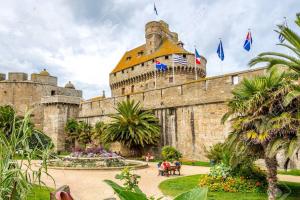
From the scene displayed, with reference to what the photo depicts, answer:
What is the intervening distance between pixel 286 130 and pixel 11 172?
24.9ft

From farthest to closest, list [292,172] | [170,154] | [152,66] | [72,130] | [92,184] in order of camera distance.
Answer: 1. [152,66]
2. [72,130]
3. [170,154]
4. [292,172]
5. [92,184]

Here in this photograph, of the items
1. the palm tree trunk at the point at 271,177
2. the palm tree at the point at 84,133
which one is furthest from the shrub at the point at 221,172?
the palm tree at the point at 84,133

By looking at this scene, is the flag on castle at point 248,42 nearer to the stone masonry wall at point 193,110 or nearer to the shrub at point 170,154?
the stone masonry wall at point 193,110

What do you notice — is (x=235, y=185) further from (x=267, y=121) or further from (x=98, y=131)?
(x=98, y=131)

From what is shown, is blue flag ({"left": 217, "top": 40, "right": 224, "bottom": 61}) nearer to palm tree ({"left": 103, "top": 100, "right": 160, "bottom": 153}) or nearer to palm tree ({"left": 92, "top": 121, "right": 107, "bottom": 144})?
palm tree ({"left": 103, "top": 100, "right": 160, "bottom": 153})

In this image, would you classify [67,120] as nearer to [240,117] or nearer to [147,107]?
[147,107]

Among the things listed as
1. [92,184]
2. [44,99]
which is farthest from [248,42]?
[44,99]

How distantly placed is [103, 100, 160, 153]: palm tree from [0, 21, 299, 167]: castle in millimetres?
1202

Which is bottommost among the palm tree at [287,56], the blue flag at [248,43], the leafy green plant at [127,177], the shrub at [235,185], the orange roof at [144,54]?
the shrub at [235,185]

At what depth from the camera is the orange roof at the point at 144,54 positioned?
35966 millimetres

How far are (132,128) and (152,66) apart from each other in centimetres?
1561

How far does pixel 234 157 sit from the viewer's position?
34.3 ft

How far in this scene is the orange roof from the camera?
118 ft

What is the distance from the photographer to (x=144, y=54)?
40.1 m
